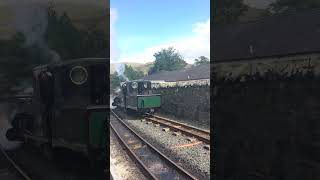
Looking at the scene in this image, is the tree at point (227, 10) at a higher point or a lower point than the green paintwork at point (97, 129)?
higher

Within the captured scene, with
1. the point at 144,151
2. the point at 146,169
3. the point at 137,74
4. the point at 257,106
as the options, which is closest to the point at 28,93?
the point at 257,106

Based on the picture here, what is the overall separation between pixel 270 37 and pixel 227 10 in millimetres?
640

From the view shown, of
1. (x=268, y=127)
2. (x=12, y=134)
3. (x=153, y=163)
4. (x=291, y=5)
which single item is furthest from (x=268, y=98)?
(x=153, y=163)

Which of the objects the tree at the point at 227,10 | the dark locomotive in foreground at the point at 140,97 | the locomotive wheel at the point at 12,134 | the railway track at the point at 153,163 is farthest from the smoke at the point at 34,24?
the dark locomotive in foreground at the point at 140,97

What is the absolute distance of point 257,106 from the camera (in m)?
4.34

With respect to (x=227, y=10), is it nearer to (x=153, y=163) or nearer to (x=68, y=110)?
(x=68, y=110)

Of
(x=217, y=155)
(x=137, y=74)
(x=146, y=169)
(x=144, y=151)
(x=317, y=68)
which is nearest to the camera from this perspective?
(x=317, y=68)

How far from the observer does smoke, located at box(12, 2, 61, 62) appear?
448cm

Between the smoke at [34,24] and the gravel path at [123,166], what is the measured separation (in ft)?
12.7

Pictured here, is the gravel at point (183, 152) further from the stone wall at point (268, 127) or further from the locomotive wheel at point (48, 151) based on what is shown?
the locomotive wheel at point (48, 151)

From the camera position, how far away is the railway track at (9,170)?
454cm

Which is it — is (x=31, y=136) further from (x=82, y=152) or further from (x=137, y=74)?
(x=137, y=74)

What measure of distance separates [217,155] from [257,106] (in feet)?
2.67

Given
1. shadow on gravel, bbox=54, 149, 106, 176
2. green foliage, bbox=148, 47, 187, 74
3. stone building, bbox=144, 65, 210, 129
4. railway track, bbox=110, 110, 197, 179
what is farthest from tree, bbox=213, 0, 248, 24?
green foliage, bbox=148, 47, 187, 74
